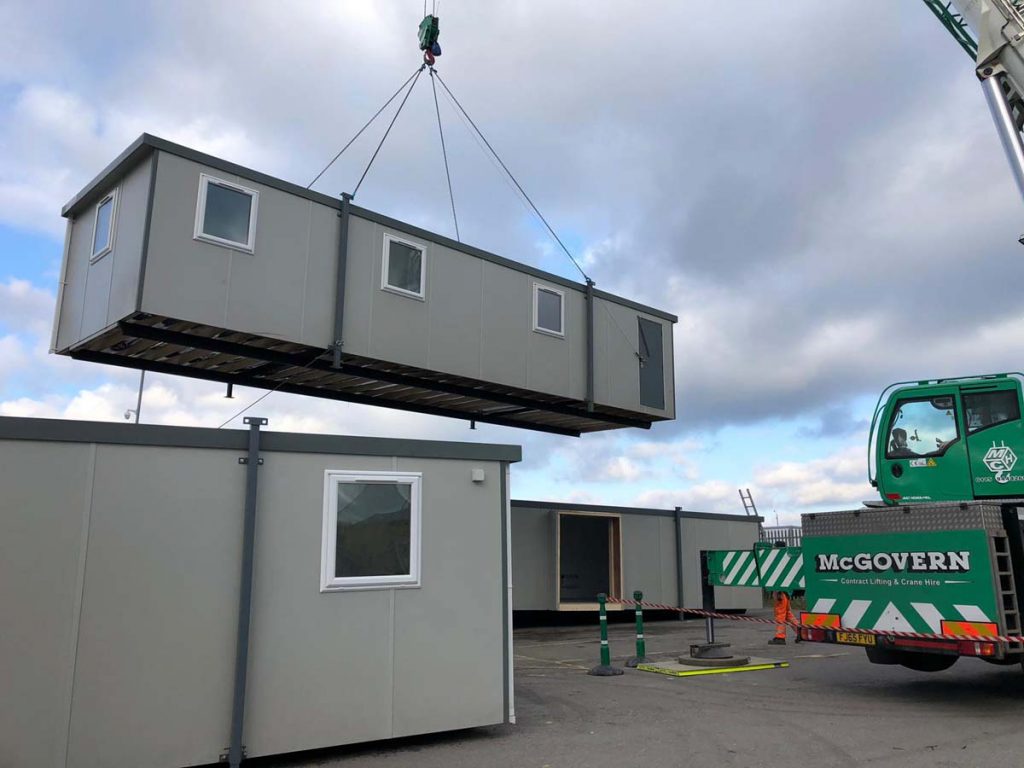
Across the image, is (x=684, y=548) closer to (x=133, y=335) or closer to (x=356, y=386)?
(x=356, y=386)

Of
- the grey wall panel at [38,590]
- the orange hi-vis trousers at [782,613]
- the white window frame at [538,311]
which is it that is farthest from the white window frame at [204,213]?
the orange hi-vis trousers at [782,613]

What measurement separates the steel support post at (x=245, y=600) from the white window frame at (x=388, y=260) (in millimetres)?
6266

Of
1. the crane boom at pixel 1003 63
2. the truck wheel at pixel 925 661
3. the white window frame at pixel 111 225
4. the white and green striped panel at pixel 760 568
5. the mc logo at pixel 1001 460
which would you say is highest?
the crane boom at pixel 1003 63

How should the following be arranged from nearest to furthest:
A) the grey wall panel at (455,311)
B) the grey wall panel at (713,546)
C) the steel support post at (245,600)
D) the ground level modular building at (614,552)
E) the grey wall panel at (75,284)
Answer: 1. the steel support post at (245,600)
2. the grey wall panel at (75,284)
3. the grey wall panel at (455,311)
4. the ground level modular building at (614,552)
5. the grey wall panel at (713,546)

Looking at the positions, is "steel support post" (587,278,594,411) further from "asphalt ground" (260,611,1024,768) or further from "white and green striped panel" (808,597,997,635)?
"white and green striped panel" (808,597,997,635)

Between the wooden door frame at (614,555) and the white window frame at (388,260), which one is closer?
the white window frame at (388,260)

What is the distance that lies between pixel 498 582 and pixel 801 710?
11.5ft

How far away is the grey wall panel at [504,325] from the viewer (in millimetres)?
14086

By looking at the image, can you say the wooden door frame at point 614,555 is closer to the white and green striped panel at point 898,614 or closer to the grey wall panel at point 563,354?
the grey wall panel at point 563,354

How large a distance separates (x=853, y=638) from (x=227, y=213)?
30.7 feet

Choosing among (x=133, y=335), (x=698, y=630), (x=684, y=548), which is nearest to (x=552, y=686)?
(x=133, y=335)

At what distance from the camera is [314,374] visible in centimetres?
1325

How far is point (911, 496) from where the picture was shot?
33.2ft

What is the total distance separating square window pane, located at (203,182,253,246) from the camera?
11.0 meters
